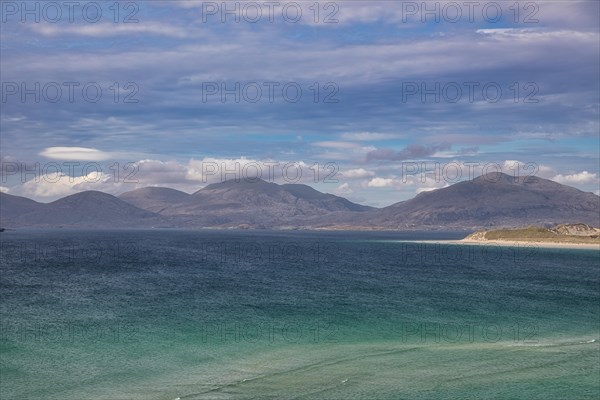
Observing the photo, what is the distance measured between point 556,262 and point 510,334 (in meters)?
122

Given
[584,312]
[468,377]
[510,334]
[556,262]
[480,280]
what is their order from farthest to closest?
[556,262], [480,280], [584,312], [510,334], [468,377]

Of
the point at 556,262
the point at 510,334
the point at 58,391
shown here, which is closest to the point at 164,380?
the point at 58,391

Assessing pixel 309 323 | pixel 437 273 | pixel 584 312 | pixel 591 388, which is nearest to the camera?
pixel 591 388

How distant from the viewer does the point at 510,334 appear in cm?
5266

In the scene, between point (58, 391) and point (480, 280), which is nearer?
point (58, 391)

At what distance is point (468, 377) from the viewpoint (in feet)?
121

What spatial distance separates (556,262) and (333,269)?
71.2 m

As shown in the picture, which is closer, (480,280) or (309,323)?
(309,323)

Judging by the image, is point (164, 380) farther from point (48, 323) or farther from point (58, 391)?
point (48, 323)

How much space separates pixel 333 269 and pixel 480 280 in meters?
32.3

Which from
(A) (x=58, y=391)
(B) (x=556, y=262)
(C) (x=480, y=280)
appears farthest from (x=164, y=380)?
(B) (x=556, y=262)

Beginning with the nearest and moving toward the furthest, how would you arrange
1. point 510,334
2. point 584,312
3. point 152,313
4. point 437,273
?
point 510,334 < point 152,313 < point 584,312 < point 437,273

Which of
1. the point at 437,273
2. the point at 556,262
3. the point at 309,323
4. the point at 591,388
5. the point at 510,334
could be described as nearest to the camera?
the point at 591,388

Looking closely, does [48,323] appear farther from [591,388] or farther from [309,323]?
[591,388]
